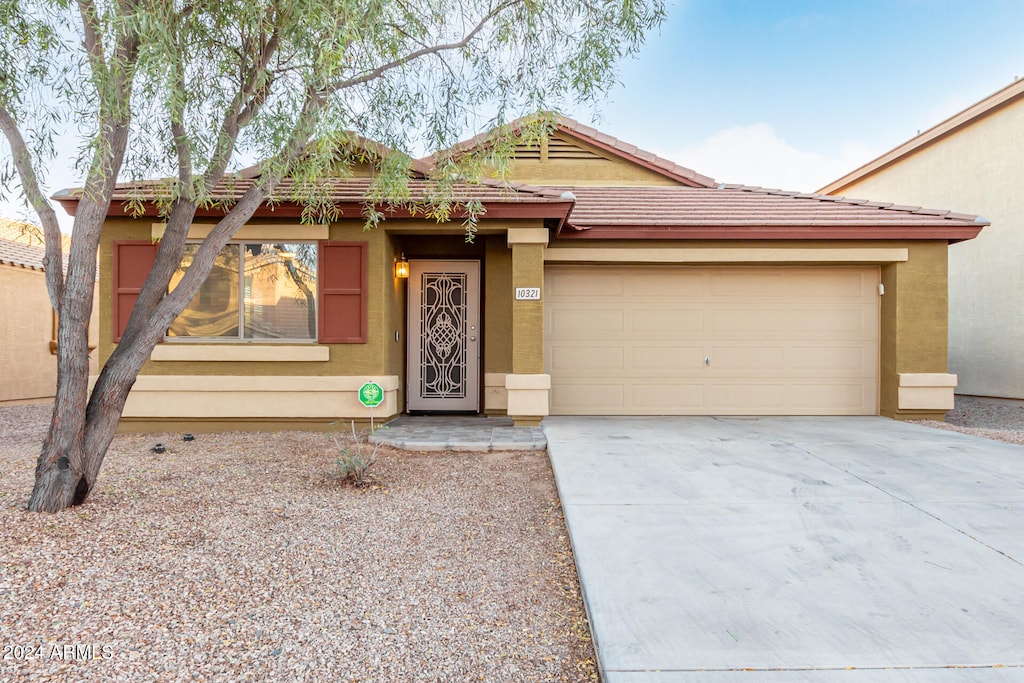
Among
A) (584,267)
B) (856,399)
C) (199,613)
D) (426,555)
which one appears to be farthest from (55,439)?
(856,399)

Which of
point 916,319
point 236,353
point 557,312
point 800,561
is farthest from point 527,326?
point 916,319

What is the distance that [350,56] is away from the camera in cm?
461

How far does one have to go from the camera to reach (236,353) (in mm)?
7121

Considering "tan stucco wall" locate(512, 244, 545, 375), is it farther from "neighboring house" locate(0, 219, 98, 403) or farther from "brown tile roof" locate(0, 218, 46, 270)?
"brown tile roof" locate(0, 218, 46, 270)

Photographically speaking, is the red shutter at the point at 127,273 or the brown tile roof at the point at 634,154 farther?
the brown tile roof at the point at 634,154

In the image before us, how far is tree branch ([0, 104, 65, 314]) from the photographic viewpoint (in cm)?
383

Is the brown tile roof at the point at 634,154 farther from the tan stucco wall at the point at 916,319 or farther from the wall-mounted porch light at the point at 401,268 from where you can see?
the wall-mounted porch light at the point at 401,268

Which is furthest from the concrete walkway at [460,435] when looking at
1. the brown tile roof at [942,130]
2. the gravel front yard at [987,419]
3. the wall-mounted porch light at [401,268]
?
the brown tile roof at [942,130]

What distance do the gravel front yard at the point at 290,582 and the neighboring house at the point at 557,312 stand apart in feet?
7.44

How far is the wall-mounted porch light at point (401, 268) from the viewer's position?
7.90 m

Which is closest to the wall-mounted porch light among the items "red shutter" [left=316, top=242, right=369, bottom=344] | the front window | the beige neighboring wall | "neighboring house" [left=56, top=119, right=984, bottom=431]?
"neighboring house" [left=56, top=119, right=984, bottom=431]

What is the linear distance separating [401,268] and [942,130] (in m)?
11.1

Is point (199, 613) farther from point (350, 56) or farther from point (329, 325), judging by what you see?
point (329, 325)

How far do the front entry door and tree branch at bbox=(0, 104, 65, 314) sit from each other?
191 inches
